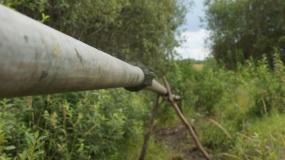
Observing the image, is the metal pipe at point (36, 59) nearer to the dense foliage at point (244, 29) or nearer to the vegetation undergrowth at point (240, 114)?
the vegetation undergrowth at point (240, 114)

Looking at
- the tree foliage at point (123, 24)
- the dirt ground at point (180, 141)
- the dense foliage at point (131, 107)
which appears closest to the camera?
the dense foliage at point (131, 107)

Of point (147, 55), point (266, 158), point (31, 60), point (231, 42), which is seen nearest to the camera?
point (31, 60)

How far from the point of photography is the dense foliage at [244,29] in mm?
16344

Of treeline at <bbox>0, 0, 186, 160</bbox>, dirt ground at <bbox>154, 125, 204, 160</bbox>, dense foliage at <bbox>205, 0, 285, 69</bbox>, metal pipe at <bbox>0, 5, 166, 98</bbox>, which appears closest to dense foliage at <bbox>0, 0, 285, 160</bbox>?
treeline at <bbox>0, 0, 186, 160</bbox>

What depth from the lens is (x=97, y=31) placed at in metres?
6.83

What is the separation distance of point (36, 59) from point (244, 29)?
18589mm

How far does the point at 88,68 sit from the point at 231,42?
18719mm

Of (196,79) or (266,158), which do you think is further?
(196,79)

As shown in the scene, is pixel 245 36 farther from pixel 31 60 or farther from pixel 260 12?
pixel 31 60

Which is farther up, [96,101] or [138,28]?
[138,28]

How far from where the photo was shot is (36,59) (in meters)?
0.52

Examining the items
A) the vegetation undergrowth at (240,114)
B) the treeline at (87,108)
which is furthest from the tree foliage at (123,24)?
the vegetation undergrowth at (240,114)

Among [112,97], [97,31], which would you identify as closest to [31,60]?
[112,97]

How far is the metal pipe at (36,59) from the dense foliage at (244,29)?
1523cm
